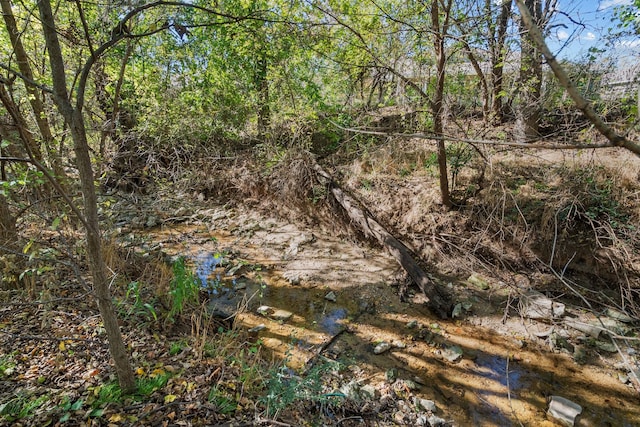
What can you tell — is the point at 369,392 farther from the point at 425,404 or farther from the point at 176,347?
the point at 176,347

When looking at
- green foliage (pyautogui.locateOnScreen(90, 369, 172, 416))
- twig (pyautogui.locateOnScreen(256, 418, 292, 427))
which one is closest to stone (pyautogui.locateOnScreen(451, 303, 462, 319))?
twig (pyautogui.locateOnScreen(256, 418, 292, 427))

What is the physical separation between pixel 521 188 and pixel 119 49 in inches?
250

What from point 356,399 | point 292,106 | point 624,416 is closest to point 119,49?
point 292,106

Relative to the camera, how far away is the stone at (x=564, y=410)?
250 centimetres

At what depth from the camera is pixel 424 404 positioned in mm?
2607

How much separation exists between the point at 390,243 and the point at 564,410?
8.36 ft

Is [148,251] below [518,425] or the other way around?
the other way around

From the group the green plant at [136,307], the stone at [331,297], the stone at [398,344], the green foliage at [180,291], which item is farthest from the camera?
the stone at [331,297]

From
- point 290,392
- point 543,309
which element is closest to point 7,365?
point 290,392

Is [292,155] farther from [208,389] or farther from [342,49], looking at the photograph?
[208,389]

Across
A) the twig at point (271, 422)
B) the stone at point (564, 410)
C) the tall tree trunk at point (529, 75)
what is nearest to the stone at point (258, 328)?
the twig at point (271, 422)

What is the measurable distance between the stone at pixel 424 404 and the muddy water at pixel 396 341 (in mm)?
70

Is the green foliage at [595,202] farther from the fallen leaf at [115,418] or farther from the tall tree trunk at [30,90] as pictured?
the tall tree trunk at [30,90]

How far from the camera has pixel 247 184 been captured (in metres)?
6.79
